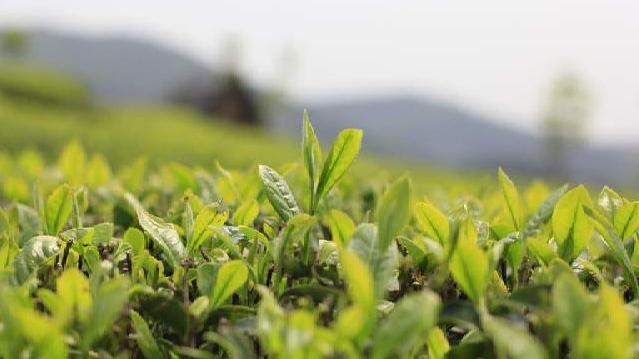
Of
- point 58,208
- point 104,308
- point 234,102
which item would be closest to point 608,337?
point 104,308

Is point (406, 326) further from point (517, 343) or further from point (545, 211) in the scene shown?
point (545, 211)

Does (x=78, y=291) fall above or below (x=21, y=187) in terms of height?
above

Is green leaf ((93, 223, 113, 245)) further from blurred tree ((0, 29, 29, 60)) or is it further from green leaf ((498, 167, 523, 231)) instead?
blurred tree ((0, 29, 29, 60))

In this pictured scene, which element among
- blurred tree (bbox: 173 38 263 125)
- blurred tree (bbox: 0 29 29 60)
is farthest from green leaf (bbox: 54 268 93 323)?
blurred tree (bbox: 0 29 29 60)

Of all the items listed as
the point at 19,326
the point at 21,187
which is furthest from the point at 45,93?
the point at 19,326

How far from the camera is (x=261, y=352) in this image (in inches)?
52.7

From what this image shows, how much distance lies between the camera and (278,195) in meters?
1.67

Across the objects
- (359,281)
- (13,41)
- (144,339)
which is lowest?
(13,41)

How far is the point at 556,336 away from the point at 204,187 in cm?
142

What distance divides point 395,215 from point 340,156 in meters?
0.33

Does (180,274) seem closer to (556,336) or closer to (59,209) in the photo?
(59,209)

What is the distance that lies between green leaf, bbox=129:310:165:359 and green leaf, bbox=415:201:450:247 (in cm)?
59

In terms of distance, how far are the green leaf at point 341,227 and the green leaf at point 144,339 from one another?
383 millimetres

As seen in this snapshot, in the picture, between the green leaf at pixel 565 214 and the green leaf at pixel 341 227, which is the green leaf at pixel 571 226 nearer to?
the green leaf at pixel 565 214
